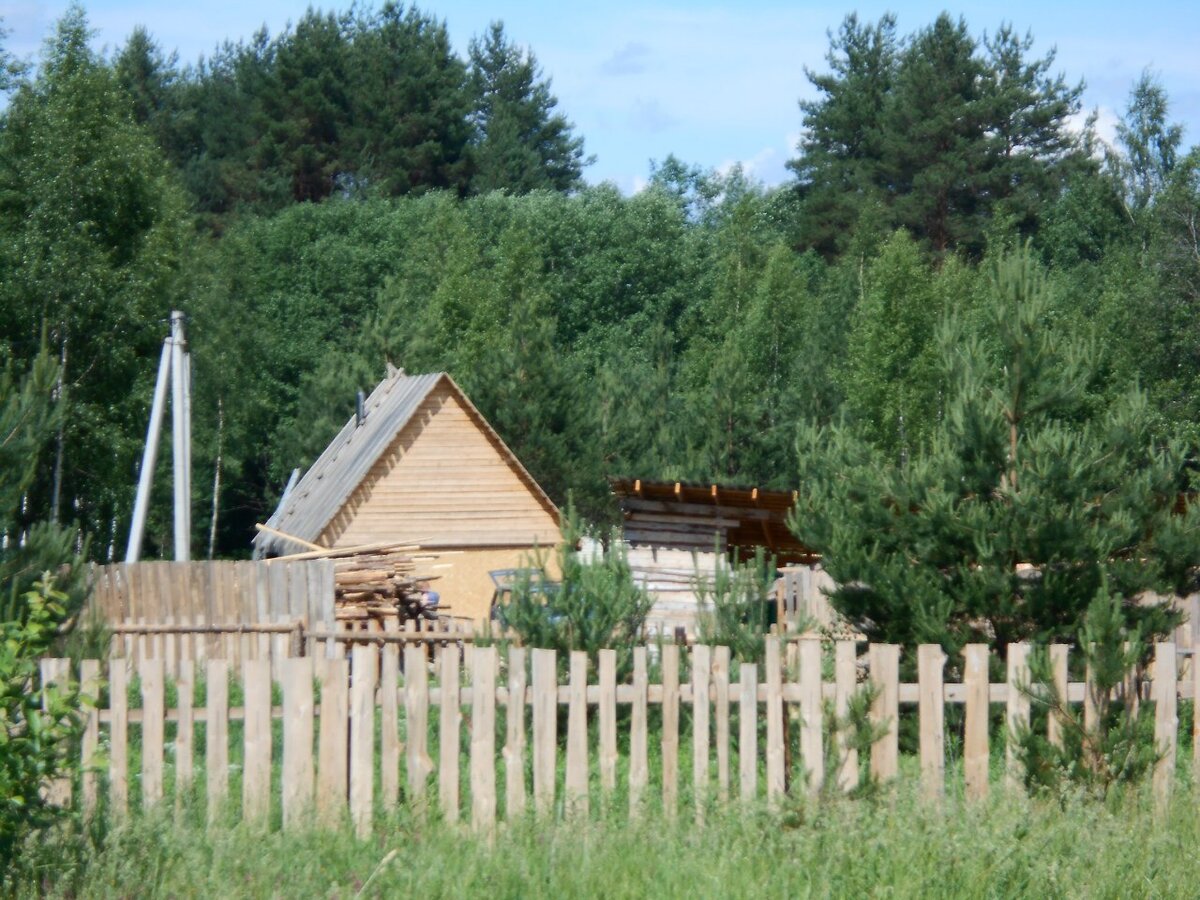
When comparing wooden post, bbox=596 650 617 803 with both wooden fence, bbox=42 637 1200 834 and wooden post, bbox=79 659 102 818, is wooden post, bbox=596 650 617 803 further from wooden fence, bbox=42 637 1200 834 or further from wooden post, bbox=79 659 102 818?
wooden post, bbox=79 659 102 818

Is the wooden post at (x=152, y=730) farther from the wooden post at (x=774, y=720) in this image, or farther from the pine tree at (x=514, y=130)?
the pine tree at (x=514, y=130)

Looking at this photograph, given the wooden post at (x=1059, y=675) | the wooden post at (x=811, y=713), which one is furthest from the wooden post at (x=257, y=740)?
the wooden post at (x=1059, y=675)

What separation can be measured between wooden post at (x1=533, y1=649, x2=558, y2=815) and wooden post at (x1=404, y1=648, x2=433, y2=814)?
0.56m

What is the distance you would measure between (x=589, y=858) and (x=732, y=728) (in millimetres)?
1978

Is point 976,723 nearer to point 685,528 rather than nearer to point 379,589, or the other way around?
point 379,589

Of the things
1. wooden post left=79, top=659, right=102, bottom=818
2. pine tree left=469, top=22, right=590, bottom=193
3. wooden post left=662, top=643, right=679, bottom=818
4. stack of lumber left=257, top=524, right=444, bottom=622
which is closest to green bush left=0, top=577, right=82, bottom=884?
wooden post left=79, top=659, right=102, bottom=818

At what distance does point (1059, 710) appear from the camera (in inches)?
310

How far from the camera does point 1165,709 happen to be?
8.05 m

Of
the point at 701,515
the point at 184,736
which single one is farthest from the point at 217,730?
the point at 701,515

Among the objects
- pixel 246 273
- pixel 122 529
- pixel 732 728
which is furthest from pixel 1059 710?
pixel 246 273

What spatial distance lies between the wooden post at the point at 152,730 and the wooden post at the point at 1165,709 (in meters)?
5.18

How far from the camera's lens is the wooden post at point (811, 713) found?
7863 mm

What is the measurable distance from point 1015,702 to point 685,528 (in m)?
15.6

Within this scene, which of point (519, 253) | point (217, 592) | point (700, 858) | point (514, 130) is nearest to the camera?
point (700, 858)
